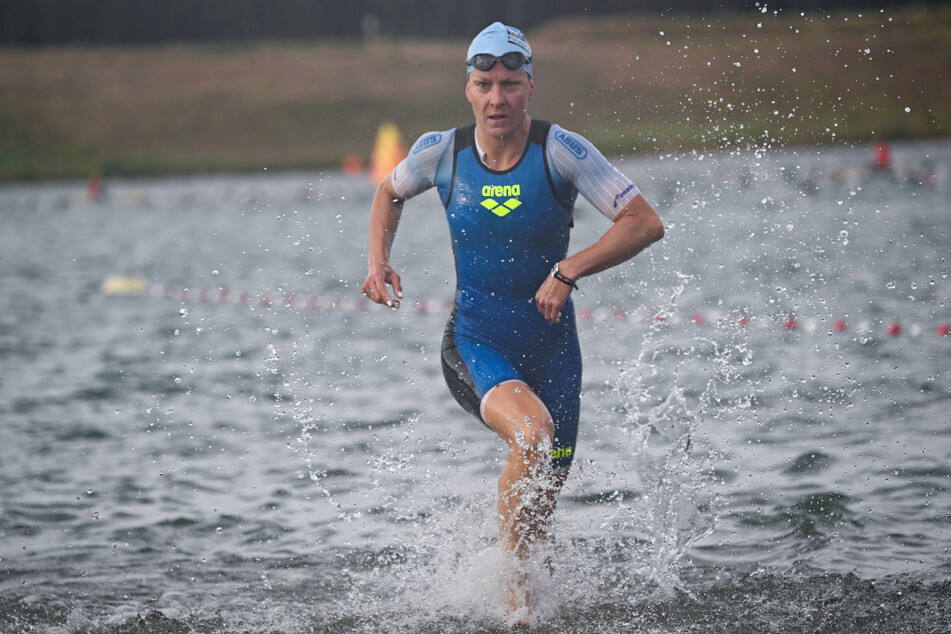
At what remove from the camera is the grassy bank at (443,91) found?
51.7 metres

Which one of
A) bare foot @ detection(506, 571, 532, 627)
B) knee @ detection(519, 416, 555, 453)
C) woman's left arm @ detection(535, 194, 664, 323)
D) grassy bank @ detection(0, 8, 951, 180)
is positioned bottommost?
bare foot @ detection(506, 571, 532, 627)

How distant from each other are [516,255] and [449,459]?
3037 mm

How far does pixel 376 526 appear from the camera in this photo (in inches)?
264

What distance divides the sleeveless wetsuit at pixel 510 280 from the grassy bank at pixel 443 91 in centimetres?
4159

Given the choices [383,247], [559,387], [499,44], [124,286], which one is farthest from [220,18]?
[559,387]

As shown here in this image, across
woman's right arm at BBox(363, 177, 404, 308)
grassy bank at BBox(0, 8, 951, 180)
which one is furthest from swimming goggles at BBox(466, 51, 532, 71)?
grassy bank at BBox(0, 8, 951, 180)

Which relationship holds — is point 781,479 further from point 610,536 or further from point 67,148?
point 67,148

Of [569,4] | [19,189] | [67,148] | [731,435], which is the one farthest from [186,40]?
[731,435]

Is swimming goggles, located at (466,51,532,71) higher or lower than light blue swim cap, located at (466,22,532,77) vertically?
lower

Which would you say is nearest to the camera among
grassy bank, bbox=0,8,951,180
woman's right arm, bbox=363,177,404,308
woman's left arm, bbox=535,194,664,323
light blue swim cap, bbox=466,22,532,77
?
woman's left arm, bbox=535,194,664,323

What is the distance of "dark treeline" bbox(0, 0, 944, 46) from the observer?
233ft

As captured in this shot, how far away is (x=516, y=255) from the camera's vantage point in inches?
206

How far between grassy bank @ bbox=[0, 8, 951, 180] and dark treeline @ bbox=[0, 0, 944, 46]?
1.64 m

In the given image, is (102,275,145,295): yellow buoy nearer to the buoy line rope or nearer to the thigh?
the buoy line rope
